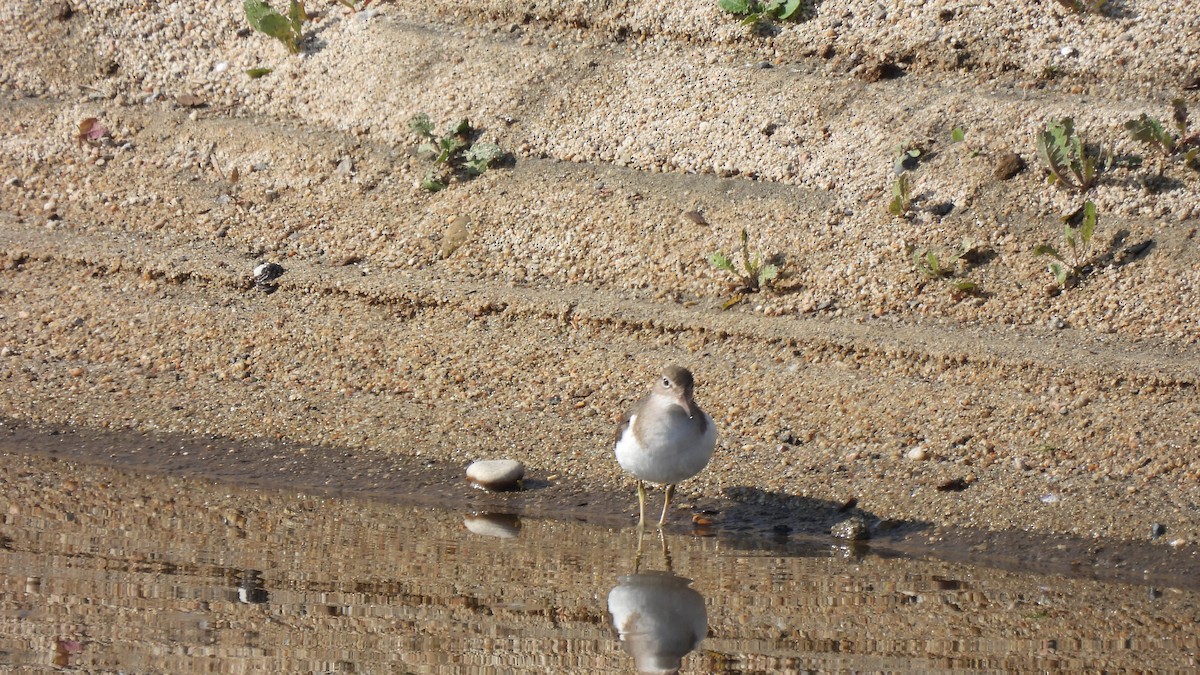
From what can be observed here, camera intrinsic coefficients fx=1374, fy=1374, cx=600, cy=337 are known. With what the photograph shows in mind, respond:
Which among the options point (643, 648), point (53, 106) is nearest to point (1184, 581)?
point (643, 648)

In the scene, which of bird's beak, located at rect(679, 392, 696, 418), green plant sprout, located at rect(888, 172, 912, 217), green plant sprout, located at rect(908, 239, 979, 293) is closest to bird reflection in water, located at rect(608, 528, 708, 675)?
bird's beak, located at rect(679, 392, 696, 418)

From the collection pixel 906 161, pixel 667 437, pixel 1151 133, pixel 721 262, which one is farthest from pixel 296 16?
pixel 1151 133

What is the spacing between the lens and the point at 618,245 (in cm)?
1001

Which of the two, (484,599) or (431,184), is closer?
(484,599)

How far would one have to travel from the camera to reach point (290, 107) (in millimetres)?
11680

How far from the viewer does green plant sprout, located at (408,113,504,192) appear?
10.8 meters

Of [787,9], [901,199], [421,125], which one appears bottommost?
[901,199]

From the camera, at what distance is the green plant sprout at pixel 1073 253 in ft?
29.7

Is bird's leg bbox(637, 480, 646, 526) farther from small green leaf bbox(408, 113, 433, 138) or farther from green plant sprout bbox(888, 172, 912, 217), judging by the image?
small green leaf bbox(408, 113, 433, 138)

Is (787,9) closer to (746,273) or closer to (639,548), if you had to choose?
(746,273)

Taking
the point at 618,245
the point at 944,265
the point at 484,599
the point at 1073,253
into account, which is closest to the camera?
the point at 484,599

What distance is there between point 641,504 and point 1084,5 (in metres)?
5.95

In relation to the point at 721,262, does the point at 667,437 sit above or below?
below

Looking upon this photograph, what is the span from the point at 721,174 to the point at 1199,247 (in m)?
3.40
